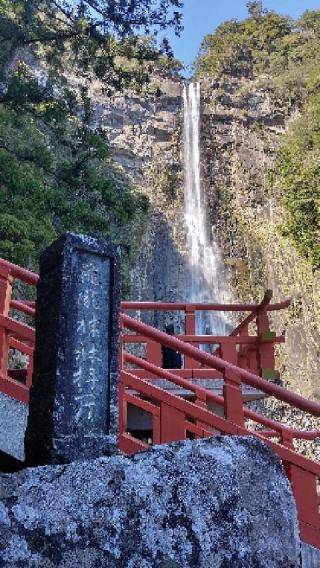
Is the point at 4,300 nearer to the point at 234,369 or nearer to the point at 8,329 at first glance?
the point at 8,329

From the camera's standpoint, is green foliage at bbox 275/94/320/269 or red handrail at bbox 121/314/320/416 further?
green foliage at bbox 275/94/320/269

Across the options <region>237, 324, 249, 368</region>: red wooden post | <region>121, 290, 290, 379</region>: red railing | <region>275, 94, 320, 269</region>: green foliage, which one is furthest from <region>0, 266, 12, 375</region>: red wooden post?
<region>275, 94, 320, 269</region>: green foliage

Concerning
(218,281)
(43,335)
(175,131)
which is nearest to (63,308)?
(43,335)

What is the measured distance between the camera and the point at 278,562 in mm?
1627

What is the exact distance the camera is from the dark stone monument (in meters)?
2.27

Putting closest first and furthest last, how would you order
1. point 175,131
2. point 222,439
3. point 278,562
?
1. point 278,562
2. point 222,439
3. point 175,131

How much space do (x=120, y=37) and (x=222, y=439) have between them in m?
9.47

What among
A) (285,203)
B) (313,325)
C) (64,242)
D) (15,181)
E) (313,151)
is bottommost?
(313,325)

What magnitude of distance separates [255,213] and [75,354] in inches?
895

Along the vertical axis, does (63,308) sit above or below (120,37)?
below

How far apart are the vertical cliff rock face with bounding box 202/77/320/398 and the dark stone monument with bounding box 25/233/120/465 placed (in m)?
16.1

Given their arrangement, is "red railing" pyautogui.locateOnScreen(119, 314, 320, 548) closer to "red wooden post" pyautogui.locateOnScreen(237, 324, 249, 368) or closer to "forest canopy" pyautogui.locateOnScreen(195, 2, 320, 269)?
"red wooden post" pyautogui.locateOnScreen(237, 324, 249, 368)

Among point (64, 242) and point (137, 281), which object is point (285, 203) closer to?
point (137, 281)

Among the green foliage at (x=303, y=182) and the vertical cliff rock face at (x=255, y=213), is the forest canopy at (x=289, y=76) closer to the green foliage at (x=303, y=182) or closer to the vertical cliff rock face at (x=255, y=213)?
the green foliage at (x=303, y=182)
